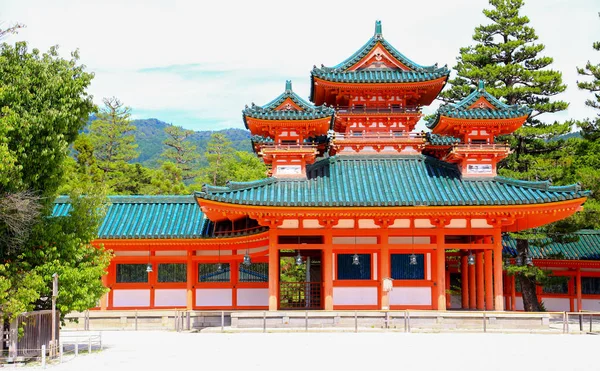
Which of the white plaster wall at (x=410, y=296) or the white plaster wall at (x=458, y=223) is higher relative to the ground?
the white plaster wall at (x=458, y=223)

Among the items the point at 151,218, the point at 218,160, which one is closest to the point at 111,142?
the point at 218,160

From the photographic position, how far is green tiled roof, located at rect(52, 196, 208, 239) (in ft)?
98.5

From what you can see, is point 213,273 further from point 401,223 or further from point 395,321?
point 395,321

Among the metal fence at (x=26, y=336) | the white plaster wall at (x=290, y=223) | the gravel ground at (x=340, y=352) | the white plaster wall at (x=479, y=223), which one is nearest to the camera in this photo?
the gravel ground at (x=340, y=352)

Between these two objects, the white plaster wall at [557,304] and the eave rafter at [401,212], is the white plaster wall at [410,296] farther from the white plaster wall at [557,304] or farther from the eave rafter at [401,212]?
the white plaster wall at [557,304]

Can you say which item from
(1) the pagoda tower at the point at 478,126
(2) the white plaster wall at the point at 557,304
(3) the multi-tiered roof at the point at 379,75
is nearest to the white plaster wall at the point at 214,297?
(3) the multi-tiered roof at the point at 379,75

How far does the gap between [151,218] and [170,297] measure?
3790 millimetres

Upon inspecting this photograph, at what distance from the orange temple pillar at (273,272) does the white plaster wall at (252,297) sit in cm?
385

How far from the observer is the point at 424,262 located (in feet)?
94.3

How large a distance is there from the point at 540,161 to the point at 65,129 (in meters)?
25.1

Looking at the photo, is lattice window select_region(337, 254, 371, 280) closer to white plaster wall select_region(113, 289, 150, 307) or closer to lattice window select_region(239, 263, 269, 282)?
lattice window select_region(239, 263, 269, 282)

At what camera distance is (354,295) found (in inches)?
1102

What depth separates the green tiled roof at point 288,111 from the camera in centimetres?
2806

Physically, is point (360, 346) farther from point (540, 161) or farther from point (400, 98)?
point (540, 161)
